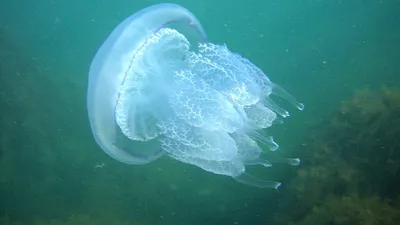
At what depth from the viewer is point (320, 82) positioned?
7.89 meters

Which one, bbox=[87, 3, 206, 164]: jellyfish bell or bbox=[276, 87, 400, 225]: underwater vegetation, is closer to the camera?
bbox=[87, 3, 206, 164]: jellyfish bell

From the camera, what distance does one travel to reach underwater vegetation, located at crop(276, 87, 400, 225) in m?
3.97

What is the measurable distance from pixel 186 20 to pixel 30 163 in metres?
4.37

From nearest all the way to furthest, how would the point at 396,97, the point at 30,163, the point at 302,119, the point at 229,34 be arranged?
the point at 396,97 < the point at 30,163 < the point at 302,119 < the point at 229,34

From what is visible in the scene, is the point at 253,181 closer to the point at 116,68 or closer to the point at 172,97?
the point at 172,97

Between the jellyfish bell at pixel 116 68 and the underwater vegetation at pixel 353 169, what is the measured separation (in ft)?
7.38

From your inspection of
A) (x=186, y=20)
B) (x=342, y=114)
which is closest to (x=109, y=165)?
(x=186, y=20)

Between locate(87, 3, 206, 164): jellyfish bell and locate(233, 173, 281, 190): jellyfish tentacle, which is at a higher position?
locate(87, 3, 206, 164): jellyfish bell

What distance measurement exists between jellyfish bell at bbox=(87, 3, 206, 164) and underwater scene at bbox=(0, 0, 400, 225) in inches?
0.5

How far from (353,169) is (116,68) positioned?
310 cm

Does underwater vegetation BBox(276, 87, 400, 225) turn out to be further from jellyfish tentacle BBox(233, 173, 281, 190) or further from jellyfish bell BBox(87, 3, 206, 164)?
jellyfish bell BBox(87, 3, 206, 164)

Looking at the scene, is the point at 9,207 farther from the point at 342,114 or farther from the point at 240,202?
the point at 342,114

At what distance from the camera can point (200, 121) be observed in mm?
3303

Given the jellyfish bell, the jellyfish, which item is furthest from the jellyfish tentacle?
the jellyfish bell
